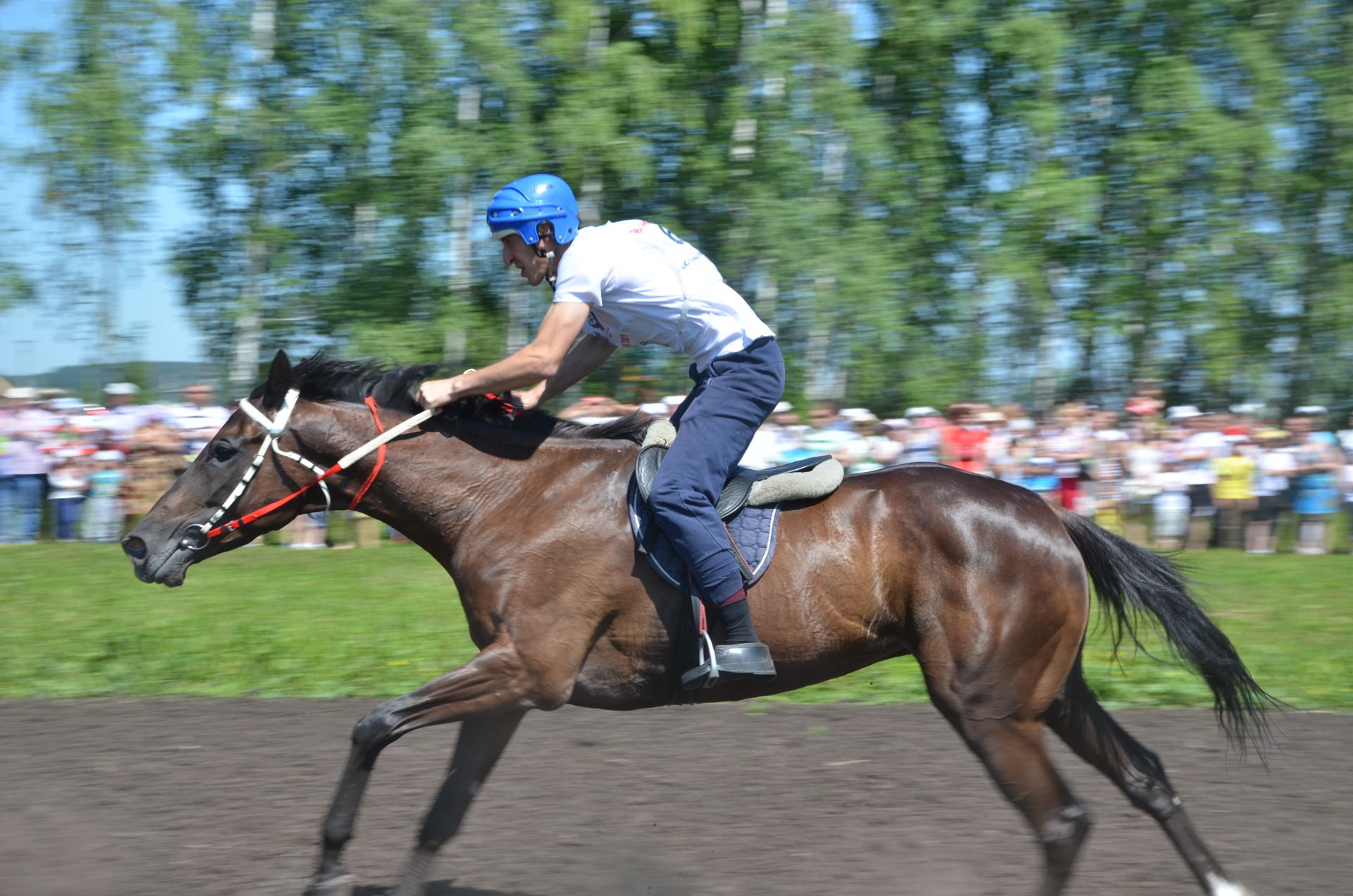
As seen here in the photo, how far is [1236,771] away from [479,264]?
15153mm

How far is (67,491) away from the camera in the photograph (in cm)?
1352

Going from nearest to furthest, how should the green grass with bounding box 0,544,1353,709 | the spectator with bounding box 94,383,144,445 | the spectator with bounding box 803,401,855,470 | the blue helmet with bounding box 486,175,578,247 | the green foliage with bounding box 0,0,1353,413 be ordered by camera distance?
the blue helmet with bounding box 486,175,578,247, the green grass with bounding box 0,544,1353,709, the spectator with bounding box 803,401,855,470, the spectator with bounding box 94,383,144,445, the green foliage with bounding box 0,0,1353,413

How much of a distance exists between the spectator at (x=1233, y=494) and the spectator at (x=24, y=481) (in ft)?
39.8

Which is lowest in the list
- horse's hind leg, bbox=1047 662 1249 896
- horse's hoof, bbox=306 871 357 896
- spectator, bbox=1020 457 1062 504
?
spectator, bbox=1020 457 1062 504

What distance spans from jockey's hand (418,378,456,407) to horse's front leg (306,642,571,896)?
2.98 feet

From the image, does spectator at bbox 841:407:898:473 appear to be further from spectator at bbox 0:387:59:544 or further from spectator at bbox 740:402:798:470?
spectator at bbox 0:387:59:544

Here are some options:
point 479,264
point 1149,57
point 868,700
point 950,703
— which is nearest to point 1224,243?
point 1149,57

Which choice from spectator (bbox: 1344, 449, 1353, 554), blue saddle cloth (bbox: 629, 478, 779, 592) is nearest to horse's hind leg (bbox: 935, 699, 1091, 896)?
blue saddle cloth (bbox: 629, 478, 779, 592)

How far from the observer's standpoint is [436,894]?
4.63 meters

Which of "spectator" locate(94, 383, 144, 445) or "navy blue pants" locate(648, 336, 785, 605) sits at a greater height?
"navy blue pants" locate(648, 336, 785, 605)

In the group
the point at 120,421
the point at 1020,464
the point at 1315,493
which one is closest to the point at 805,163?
→ the point at 1020,464

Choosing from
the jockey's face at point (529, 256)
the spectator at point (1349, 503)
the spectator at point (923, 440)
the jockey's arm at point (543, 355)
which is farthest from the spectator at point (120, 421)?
the spectator at point (1349, 503)

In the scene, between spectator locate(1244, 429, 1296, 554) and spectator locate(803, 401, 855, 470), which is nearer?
spectator locate(803, 401, 855, 470)

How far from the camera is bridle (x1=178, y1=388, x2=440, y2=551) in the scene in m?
4.62
